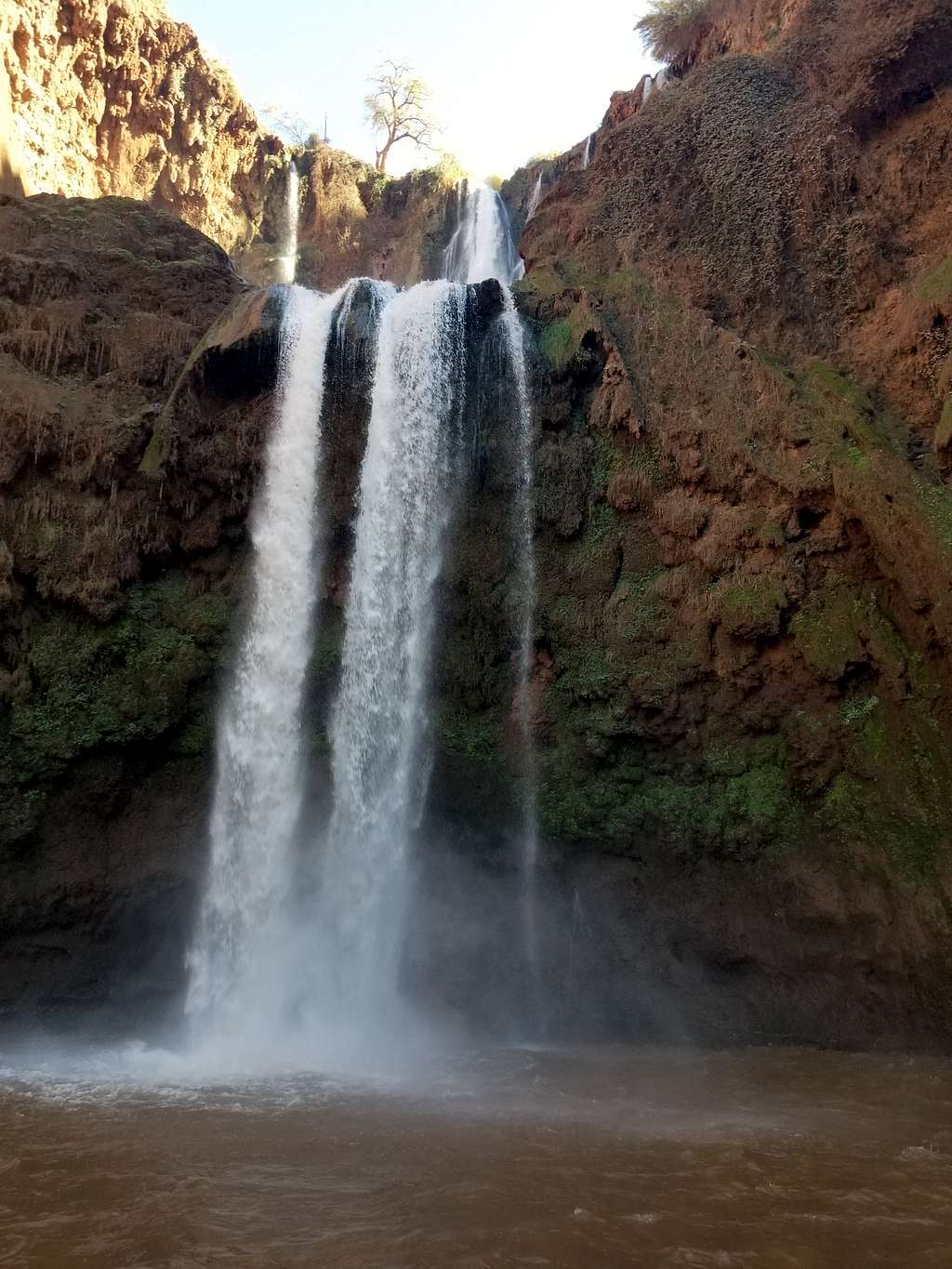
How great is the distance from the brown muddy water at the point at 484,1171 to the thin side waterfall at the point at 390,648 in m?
3.08

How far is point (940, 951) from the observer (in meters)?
10.4

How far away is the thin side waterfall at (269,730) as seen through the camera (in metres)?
11.8

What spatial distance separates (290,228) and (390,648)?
20.1m

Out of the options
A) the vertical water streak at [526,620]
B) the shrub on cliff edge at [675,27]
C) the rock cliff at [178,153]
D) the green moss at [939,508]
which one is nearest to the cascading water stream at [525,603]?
the vertical water streak at [526,620]

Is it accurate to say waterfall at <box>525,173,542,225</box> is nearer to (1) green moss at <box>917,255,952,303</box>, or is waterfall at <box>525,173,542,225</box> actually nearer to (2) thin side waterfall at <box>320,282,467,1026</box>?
(2) thin side waterfall at <box>320,282,467,1026</box>

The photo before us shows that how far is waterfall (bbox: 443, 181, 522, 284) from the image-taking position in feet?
79.7

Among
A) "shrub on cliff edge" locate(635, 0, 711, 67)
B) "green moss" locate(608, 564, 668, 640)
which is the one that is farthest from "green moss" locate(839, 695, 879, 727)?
"shrub on cliff edge" locate(635, 0, 711, 67)

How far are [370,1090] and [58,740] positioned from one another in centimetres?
679

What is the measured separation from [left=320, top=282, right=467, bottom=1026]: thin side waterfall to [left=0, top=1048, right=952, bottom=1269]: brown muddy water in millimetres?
3082

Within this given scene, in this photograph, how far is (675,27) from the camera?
19328mm

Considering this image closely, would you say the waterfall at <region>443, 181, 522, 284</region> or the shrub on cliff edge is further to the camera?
the waterfall at <region>443, 181, 522, 284</region>

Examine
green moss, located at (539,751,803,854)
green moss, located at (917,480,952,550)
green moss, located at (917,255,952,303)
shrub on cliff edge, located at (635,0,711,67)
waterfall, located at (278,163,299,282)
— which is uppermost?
waterfall, located at (278,163,299,282)

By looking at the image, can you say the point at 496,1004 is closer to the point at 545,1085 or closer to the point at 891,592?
the point at 545,1085

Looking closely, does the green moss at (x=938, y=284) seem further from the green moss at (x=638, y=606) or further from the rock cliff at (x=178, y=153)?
the rock cliff at (x=178, y=153)
